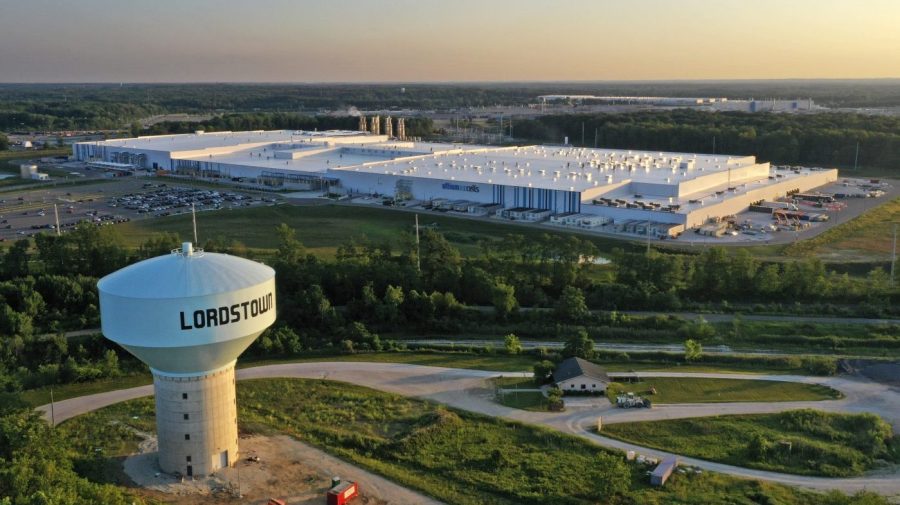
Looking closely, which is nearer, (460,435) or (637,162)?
(460,435)

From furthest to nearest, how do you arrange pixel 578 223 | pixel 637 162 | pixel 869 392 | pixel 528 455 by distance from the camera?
pixel 637 162 → pixel 578 223 → pixel 869 392 → pixel 528 455

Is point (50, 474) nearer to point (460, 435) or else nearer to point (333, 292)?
point (460, 435)

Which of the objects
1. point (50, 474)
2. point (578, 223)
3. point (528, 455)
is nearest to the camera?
point (50, 474)

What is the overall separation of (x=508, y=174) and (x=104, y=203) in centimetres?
3509

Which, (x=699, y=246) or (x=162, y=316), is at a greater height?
(x=162, y=316)

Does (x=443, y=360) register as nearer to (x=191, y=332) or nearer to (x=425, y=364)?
(x=425, y=364)

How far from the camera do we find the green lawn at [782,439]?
69.6 feet

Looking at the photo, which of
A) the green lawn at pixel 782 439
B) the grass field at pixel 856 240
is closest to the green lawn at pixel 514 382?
the green lawn at pixel 782 439

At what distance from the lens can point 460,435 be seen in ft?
75.8

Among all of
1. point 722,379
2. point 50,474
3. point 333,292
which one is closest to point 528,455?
point 722,379

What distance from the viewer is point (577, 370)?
26.7 meters

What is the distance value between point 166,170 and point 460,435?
70.8 m

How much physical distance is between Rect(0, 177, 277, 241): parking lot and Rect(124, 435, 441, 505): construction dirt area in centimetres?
3785

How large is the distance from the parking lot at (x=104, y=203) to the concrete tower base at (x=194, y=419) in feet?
124
